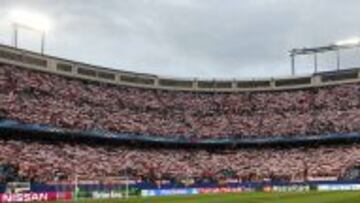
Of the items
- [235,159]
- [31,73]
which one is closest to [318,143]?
[235,159]

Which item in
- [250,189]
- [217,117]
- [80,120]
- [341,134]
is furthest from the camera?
[217,117]

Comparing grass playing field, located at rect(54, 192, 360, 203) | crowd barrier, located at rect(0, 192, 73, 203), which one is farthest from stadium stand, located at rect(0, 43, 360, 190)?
grass playing field, located at rect(54, 192, 360, 203)

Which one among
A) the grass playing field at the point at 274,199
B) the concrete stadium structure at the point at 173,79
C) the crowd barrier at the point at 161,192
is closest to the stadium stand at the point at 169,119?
the concrete stadium structure at the point at 173,79

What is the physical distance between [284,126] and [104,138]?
97.5 feet

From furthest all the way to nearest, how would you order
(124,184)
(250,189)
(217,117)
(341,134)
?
(217,117)
(341,134)
(250,189)
(124,184)

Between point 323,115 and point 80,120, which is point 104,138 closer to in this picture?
point 80,120

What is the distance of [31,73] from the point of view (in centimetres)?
9400

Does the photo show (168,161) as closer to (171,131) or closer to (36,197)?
(171,131)

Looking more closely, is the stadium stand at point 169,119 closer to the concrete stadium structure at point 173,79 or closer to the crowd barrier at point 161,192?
the concrete stadium structure at point 173,79

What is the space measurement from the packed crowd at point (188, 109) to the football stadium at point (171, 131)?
18 centimetres

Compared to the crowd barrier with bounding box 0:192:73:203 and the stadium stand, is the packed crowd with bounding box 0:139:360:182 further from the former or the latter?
the crowd barrier with bounding box 0:192:73:203

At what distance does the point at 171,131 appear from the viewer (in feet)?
354

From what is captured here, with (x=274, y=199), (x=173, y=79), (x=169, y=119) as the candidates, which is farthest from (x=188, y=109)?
(x=274, y=199)

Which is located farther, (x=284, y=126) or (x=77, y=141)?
(x=284, y=126)
